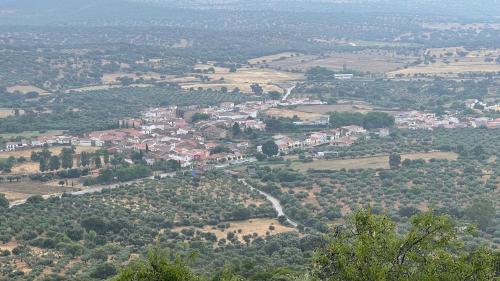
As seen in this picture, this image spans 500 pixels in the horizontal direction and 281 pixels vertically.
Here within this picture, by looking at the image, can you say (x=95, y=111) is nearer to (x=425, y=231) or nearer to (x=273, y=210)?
(x=273, y=210)

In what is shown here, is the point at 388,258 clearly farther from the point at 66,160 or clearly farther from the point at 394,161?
the point at 66,160

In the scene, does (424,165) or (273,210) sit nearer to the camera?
(273,210)

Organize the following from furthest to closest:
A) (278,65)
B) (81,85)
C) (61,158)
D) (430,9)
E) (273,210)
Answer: (430,9) < (278,65) < (81,85) < (61,158) < (273,210)

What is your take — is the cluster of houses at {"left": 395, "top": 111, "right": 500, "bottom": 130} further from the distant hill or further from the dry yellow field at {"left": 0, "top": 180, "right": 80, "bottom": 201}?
the distant hill

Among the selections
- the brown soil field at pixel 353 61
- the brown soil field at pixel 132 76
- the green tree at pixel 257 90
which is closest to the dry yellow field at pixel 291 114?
the green tree at pixel 257 90

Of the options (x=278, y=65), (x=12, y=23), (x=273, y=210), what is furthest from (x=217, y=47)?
(x=273, y=210)

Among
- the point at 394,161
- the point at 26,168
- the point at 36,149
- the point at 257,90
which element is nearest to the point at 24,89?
the point at 257,90

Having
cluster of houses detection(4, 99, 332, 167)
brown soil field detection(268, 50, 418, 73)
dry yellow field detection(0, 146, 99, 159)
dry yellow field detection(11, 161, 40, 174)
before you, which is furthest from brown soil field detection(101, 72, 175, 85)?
dry yellow field detection(11, 161, 40, 174)
